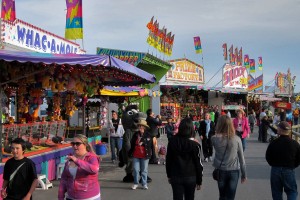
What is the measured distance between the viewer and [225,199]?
550 centimetres

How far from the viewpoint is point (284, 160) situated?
555cm

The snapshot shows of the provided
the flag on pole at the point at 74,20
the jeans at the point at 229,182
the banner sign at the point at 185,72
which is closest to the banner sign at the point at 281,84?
the banner sign at the point at 185,72

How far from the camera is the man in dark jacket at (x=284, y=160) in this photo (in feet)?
18.2

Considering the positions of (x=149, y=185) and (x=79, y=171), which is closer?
(x=79, y=171)

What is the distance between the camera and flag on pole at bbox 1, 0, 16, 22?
40.5ft

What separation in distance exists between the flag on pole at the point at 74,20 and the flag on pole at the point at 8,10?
1934 millimetres

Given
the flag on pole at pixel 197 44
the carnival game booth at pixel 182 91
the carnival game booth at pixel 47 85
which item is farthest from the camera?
the flag on pole at pixel 197 44

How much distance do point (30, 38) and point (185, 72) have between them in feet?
58.6

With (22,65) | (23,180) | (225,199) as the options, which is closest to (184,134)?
(225,199)

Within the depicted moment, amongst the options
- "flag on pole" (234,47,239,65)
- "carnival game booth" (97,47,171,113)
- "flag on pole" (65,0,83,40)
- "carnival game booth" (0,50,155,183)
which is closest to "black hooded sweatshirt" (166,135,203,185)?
"carnival game booth" (0,50,155,183)

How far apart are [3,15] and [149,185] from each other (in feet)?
24.4

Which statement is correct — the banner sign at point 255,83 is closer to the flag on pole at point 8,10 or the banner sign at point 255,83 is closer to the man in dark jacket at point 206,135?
the man in dark jacket at point 206,135

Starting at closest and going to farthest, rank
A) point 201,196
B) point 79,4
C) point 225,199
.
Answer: point 225,199, point 201,196, point 79,4

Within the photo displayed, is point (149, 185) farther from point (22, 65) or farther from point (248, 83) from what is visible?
point (248, 83)
